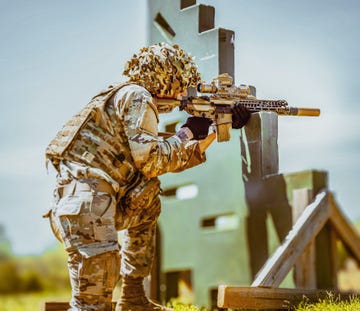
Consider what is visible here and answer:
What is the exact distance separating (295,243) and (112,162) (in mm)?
1449

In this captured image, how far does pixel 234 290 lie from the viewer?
446 centimetres

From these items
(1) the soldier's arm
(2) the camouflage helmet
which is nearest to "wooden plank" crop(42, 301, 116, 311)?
(1) the soldier's arm

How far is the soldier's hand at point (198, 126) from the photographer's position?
4520 mm

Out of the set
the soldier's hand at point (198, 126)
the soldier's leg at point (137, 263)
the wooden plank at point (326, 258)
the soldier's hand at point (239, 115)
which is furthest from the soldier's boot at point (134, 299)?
the wooden plank at point (326, 258)

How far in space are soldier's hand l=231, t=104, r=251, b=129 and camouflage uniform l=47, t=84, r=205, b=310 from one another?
39cm

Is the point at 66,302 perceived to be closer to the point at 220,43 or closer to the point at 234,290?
the point at 234,290

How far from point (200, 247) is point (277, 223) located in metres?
1.69

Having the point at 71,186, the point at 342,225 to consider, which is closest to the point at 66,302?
the point at 71,186

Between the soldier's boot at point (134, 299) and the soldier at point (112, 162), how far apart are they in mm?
393

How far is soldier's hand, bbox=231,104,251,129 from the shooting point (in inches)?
185

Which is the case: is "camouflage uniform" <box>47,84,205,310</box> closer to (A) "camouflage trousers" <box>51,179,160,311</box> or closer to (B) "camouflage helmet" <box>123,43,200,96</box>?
(A) "camouflage trousers" <box>51,179,160,311</box>

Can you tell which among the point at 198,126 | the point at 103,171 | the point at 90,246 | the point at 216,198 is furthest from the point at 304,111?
the point at 216,198

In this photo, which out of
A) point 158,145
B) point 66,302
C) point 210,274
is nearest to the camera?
point 158,145

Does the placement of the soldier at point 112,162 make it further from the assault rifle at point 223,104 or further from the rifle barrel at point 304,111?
the rifle barrel at point 304,111
